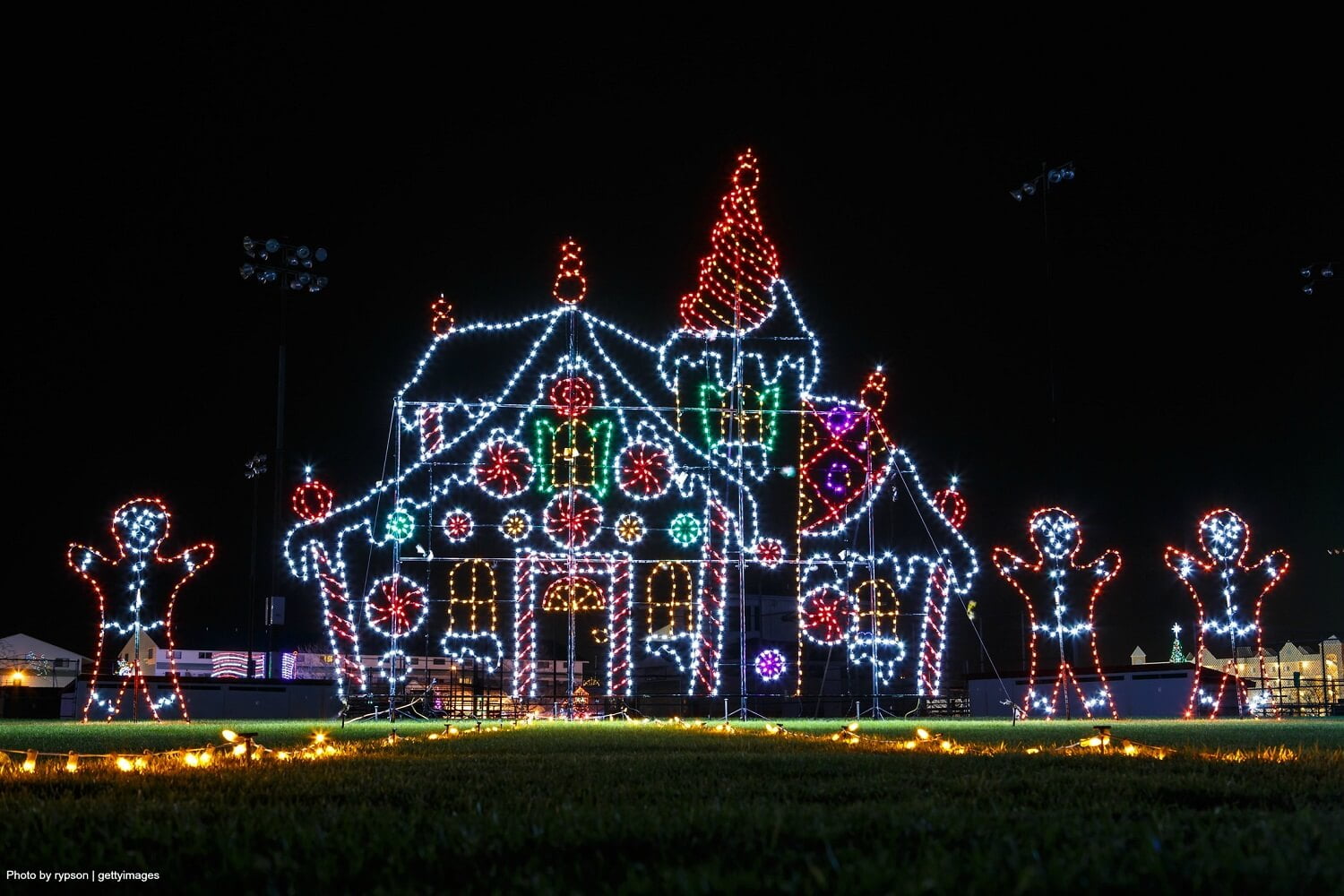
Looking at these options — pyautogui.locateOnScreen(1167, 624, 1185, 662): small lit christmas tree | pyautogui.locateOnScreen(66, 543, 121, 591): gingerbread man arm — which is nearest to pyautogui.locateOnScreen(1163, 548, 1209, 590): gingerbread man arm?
pyautogui.locateOnScreen(66, 543, 121, 591): gingerbread man arm

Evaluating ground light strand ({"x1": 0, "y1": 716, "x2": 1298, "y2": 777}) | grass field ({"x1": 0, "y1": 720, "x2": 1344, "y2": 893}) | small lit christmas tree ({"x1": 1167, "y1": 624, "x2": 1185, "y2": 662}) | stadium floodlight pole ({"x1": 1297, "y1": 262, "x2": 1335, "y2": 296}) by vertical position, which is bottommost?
small lit christmas tree ({"x1": 1167, "y1": 624, "x2": 1185, "y2": 662})

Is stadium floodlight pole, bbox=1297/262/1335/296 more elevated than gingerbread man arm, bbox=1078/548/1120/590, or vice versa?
stadium floodlight pole, bbox=1297/262/1335/296

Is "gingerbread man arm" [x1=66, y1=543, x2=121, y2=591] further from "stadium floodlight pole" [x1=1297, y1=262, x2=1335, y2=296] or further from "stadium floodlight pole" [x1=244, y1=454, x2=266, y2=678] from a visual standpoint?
"stadium floodlight pole" [x1=1297, y1=262, x2=1335, y2=296]

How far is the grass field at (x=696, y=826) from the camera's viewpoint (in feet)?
10.5

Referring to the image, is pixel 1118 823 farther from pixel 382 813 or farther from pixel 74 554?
pixel 74 554

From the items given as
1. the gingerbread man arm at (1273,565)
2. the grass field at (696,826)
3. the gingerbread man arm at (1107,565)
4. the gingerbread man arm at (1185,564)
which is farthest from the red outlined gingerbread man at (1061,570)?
the grass field at (696,826)

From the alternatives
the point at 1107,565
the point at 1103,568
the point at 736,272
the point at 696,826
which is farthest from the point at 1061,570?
the point at 696,826

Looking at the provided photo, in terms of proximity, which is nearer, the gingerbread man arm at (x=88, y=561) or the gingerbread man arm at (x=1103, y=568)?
the gingerbread man arm at (x=88, y=561)

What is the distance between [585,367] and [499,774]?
17231 millimetres

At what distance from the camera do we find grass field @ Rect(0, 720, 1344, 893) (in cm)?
321

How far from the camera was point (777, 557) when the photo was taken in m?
23.8

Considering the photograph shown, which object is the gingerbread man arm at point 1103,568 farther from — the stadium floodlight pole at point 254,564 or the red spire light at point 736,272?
the stadium floodlight pole at point 254,564

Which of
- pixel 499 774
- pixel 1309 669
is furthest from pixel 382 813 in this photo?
pixel 1309 669

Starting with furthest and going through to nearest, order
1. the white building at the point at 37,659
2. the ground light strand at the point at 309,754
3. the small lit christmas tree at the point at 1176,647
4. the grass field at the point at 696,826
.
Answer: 1. the white building at the point at 37,659
2. the small lit christmas tree at the point at 1176,647
3. the ground light strand at the point at 309,754
4. the grass field at the point at 696,826
